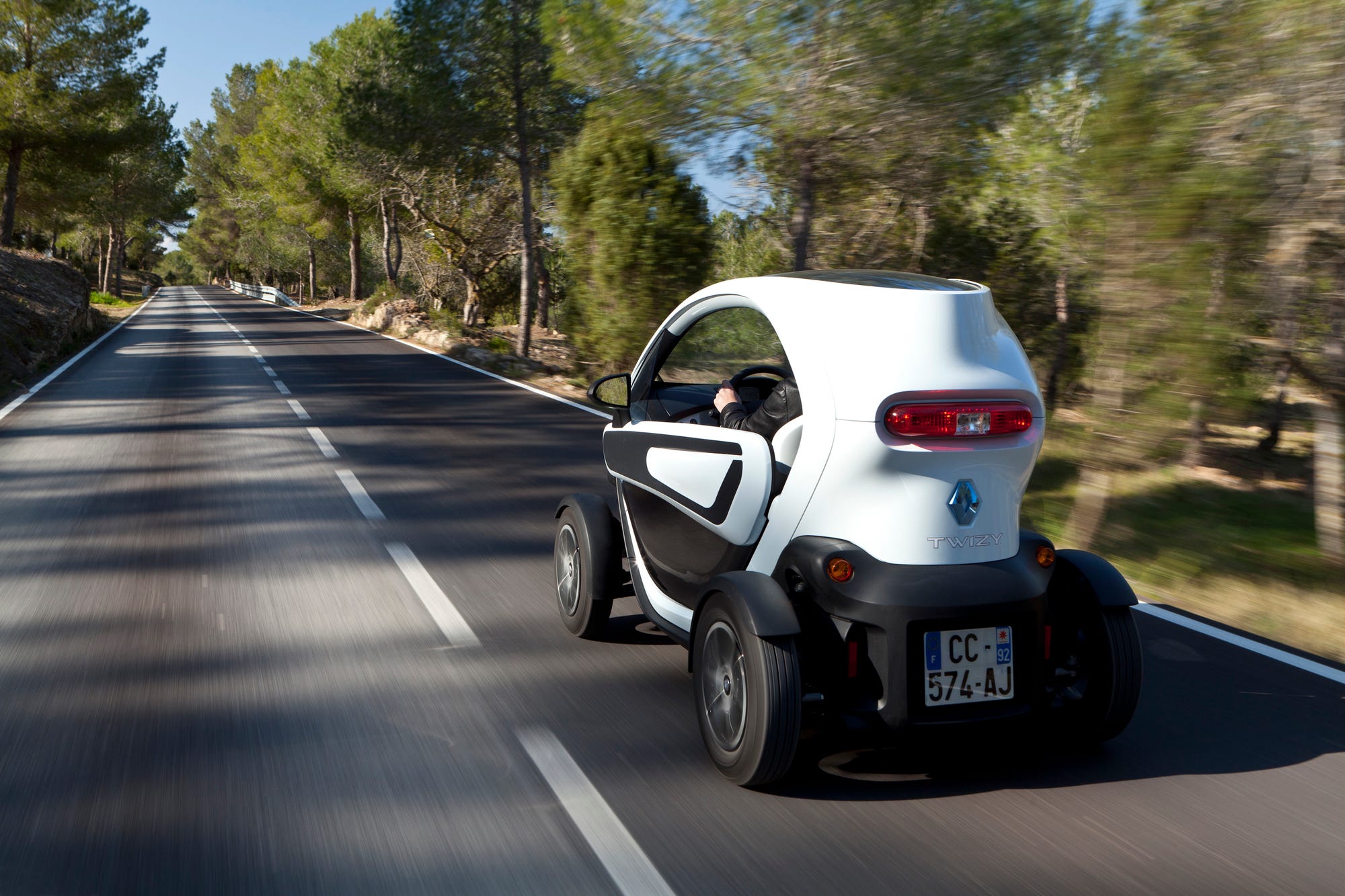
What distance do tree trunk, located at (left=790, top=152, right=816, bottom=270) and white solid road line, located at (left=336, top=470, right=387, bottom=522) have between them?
631 centimetres

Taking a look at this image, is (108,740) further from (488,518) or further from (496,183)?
(496,183)

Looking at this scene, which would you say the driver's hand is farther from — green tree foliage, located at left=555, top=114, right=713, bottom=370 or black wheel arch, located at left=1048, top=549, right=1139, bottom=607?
green tree foliage, located at left=555, top=114, right=713, bottom=370

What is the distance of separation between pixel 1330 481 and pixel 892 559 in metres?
5.60

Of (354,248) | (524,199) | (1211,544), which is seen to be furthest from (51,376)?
(354,248)

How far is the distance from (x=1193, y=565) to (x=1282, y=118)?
2.77 metres

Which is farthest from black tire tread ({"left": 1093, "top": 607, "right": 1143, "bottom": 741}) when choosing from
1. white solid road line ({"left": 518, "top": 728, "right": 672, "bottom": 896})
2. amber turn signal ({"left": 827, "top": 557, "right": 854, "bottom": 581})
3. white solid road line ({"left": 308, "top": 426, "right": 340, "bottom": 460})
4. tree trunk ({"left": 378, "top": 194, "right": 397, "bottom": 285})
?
tree trunk ({"left": 378, "top": 194, "right": 397, "bottom": 285})

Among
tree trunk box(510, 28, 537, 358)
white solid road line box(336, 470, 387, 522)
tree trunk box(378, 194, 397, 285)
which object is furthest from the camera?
tree trunk box(378, 194, 397, 285)

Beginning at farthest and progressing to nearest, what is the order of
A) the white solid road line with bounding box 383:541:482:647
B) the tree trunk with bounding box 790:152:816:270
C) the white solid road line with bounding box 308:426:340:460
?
the tree trunk with bounding box 790:152:816:270, the white solid road line with bounding box 308:426:340:460, the white solid road line with bounding box 383:541:482:647

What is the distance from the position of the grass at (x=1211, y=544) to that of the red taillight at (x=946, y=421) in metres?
2.89

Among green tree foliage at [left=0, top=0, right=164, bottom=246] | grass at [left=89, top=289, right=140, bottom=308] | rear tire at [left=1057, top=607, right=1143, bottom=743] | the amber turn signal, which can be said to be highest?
green tree foliage at [left=0, top=0, right=164, bottom=246]

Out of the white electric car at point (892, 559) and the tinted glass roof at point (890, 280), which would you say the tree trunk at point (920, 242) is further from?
A: the white electric car at point (892, 559)

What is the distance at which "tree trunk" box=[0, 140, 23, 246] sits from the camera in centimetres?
3641

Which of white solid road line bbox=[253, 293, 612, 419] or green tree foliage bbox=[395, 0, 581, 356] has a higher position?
green tree foliage bbox=[395, 0, 581, 356]

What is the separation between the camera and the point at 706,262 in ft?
52.0
